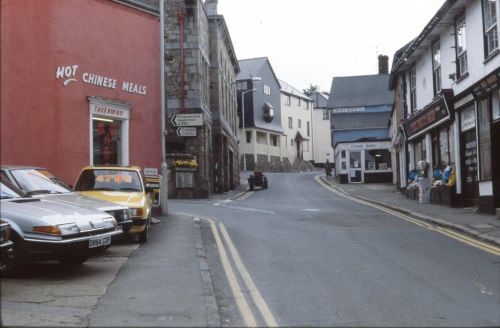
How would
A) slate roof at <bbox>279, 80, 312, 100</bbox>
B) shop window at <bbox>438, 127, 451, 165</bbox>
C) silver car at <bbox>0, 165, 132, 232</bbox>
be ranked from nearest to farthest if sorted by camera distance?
silver car at <bbox>0, 165, 132, 232</bbox> → shop window at <bbox>438, 127, 451, 165</bbox> → slate roof at <bbox>279, 80, 312, 100</bbox>

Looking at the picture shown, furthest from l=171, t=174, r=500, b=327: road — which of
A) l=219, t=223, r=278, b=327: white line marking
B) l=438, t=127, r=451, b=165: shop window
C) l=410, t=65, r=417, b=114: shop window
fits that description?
l=410, t=65, r=417, b=114: shop window

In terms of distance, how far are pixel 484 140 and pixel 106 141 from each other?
35.8 feet

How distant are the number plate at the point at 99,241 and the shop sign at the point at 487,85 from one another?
446 inches

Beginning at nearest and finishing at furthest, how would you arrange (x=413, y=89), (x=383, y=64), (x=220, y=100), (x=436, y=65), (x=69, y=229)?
(x=69, y=229)
(x=436, y=65)
(x=413, y=89)
(x=220, y=100)
(x=383, y=64)

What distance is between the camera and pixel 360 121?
54.6m

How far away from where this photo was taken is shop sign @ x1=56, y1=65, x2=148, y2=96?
617 inches

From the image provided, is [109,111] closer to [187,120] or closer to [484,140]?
[187,120]

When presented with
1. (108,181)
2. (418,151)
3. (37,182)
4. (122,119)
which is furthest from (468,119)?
(37,182)

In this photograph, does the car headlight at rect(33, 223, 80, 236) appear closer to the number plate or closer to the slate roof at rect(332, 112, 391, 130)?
the number plate

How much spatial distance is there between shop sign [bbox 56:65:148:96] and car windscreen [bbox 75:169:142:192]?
310 cm

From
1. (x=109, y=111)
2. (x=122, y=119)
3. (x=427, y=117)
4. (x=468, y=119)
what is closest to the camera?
(x=109, y=111)

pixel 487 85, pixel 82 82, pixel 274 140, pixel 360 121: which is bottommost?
pixel 487 85

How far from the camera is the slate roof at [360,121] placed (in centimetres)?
5358

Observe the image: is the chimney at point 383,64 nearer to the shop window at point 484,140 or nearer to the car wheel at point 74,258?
the shop window at point 484,140
